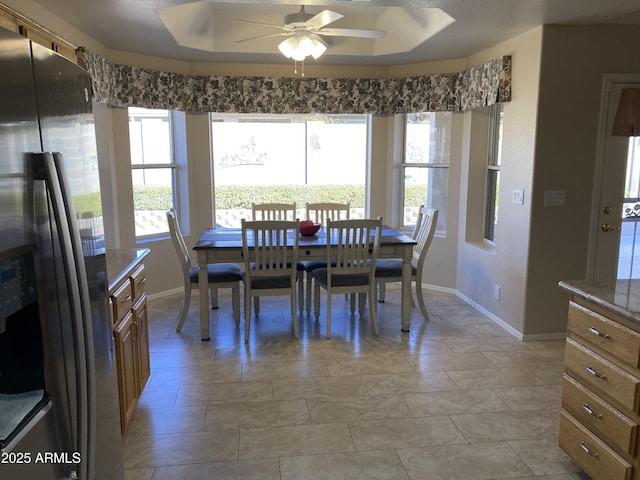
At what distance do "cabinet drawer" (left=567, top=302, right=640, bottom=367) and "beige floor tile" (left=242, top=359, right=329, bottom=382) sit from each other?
1.70 meters

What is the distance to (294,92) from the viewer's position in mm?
5383

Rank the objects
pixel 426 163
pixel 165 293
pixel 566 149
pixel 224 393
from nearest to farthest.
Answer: pixel 224 393 < pixel 566 149 < pixel 165 293 < pixel 426 163

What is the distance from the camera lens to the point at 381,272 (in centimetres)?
426

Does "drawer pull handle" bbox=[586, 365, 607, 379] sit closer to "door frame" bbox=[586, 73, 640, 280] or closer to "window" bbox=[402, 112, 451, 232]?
"door frame" bbox=[586, 73, 640, 280]

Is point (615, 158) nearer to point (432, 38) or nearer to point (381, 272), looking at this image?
point (432, 38)

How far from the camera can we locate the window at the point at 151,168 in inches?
197

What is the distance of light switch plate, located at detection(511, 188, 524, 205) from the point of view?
398 cm

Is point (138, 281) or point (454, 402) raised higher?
point (138, 281)

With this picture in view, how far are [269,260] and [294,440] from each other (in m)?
1.60

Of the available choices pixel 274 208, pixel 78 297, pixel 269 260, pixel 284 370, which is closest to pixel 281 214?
pixel 274 208

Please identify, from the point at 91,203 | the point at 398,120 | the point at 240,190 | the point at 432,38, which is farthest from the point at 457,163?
the point at 91,203

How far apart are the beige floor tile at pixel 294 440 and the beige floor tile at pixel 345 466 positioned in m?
0.06

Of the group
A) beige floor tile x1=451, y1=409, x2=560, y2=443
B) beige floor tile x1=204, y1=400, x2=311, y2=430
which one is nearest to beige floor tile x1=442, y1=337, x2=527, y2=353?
beige floor tile x1=451, y1=409, x2=560, y2=443

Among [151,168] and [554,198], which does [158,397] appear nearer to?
[151,168]
